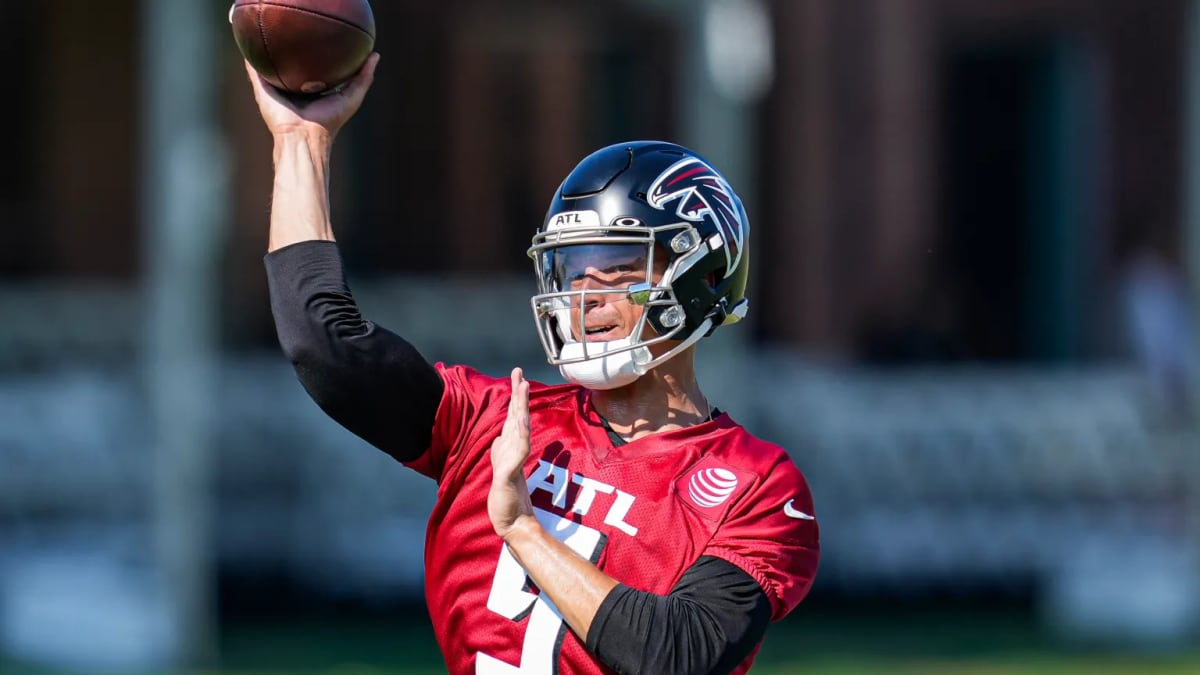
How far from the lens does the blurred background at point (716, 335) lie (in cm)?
1004

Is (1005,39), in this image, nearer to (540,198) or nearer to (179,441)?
(540,198)

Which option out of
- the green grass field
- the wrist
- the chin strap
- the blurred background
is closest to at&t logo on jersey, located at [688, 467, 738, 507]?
the chin strap

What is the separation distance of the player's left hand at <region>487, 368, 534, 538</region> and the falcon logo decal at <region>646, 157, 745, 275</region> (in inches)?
20.7

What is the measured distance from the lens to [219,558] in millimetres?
11320

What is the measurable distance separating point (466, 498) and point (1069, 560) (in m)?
9.20

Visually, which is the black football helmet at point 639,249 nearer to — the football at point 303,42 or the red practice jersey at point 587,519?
the red practice jersey at point 587,519

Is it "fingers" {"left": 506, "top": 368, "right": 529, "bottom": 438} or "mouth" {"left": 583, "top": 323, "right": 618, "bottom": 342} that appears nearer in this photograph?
"fingers" {"left": 506, "top": 368, "right": 529, "bottom": 438}

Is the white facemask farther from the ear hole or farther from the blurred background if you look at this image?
the blurred background

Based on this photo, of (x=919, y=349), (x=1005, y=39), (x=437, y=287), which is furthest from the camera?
(x=1005, y=39)

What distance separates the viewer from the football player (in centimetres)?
302

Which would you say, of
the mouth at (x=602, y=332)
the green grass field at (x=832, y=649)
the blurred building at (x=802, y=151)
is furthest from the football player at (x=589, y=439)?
the blurred building at (x=802, y=151)

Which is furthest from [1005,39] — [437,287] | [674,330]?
[674,330]

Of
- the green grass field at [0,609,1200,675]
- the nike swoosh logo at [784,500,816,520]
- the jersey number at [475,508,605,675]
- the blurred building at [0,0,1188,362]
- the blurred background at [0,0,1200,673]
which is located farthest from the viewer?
the blurred building at [0,0,1188,362]

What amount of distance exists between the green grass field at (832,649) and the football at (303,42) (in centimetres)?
632
